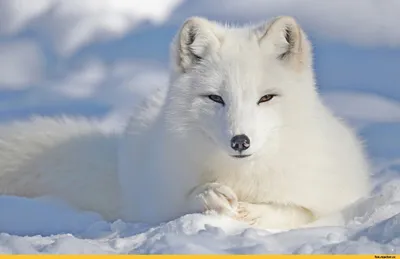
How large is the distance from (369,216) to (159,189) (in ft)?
3.67

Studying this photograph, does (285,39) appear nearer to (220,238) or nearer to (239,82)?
(239,82)

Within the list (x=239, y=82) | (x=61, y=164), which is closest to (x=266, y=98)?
(x=239, y=82)

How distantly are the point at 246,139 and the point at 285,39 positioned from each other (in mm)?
737

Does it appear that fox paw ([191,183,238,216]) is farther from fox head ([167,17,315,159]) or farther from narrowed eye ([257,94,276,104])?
narrowed eye ([257,94,276,104])

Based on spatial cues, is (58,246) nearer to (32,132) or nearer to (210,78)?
(210,78)

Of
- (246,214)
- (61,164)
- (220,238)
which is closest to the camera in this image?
(220,238)

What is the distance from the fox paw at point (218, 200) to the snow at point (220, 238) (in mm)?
75

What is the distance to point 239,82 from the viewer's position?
3742 mm

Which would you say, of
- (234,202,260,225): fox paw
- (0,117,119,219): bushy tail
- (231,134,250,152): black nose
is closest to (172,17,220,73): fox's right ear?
(231,134,250,152): black nose

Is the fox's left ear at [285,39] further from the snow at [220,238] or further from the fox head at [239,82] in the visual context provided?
the snow at [220,238]

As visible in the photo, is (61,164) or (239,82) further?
(61,164)

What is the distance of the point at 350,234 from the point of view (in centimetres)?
331

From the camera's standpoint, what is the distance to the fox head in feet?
12.0

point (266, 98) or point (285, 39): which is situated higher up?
point (285, 39)
